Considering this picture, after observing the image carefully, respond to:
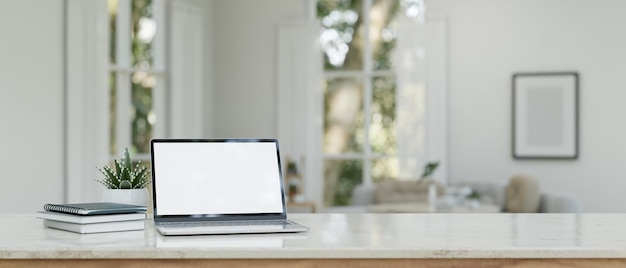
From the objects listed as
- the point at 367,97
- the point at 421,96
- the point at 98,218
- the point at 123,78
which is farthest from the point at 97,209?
the point at 367,97

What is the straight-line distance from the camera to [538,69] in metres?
9.61

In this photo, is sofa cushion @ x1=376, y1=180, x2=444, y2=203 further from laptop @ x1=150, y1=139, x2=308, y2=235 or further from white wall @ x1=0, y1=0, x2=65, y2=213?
laptop @ x1=150, y1=139, x2=308, y2=235

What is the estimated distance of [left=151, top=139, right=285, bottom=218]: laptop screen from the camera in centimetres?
268

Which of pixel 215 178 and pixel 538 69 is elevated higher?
pixel 538 69

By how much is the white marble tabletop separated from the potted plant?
0.12m

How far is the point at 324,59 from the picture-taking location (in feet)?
34.0

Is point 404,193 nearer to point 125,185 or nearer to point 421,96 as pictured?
point 421,96

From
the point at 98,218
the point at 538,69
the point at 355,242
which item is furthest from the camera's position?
the point at 538,69

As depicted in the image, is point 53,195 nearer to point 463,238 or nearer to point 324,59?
point 324,59

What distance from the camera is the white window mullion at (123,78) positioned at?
8.30m

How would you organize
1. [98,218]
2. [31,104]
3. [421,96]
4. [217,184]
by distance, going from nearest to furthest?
1. [98,218]
2. [217,184]
3. [31,104]
4. [421,96]

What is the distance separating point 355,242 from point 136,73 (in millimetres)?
6755

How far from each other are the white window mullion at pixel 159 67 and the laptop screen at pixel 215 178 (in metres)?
6.57

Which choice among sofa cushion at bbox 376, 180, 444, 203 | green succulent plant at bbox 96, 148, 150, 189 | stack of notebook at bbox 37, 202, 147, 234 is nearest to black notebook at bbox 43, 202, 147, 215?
stack of notebook at bbox 37, 202, 147, 234
